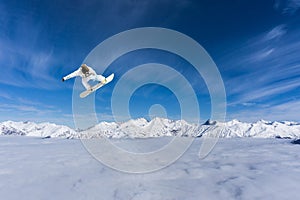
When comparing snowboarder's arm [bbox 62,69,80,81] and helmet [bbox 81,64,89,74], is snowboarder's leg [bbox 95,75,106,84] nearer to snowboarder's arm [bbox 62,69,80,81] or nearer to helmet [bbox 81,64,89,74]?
helmet [bbox 81,64,89,74]

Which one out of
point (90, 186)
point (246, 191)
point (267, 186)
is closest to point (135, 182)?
point (90, 186)

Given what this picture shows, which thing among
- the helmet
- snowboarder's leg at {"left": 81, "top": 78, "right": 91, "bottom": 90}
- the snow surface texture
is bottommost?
the snow surface texture

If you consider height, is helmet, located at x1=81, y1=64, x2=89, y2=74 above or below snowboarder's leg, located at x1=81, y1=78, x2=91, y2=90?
above

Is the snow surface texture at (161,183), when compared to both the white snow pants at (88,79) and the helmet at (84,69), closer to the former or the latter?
the white snow pants at (88,79)

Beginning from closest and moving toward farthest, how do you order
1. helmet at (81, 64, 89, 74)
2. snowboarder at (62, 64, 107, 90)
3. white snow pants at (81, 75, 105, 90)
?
snowboarder at (62, 64, 107, 90) < helmet at (81, 64, 89, 74) < white snow pants at (81, 75, 105, 90)

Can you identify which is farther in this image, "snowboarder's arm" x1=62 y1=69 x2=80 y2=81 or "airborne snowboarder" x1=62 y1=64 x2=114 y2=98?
"airborne snowboarder" x1=62 y1=64 x2=114 y2=98

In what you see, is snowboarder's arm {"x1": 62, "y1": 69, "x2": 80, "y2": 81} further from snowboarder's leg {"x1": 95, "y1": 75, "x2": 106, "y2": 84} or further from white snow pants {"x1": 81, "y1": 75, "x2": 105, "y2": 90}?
snowboarder's leg {"x1": 95, "y1": 75, "x2": 106, "y2": 84}

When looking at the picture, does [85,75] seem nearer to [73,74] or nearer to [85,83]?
[85,83]

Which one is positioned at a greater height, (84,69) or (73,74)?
(84,69)

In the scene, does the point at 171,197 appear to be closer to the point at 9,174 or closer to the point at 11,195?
the point at 11,195

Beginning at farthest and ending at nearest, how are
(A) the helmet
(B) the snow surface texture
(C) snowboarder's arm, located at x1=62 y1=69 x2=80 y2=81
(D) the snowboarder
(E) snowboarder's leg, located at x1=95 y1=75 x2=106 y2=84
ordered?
(E) snowboarder's leg, located at x1=95 y1=75 x2=106 y2=84 < (A) the helmet < (D) the snowboarder < (C) snowboarder's arm, located at x1=62 y1=69 x2=80 y2=81 < (B) the snow surface texture

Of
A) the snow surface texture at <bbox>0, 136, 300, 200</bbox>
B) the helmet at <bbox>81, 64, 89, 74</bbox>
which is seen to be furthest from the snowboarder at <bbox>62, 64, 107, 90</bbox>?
the snow surface texture at <bbox>0, 136, 300, 200</bbox>

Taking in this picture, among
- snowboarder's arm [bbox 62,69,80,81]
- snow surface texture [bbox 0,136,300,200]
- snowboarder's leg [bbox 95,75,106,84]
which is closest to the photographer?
snow surface texture [bbox 0,136,300,200]

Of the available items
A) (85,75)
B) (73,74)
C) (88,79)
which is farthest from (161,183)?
(73,74)
